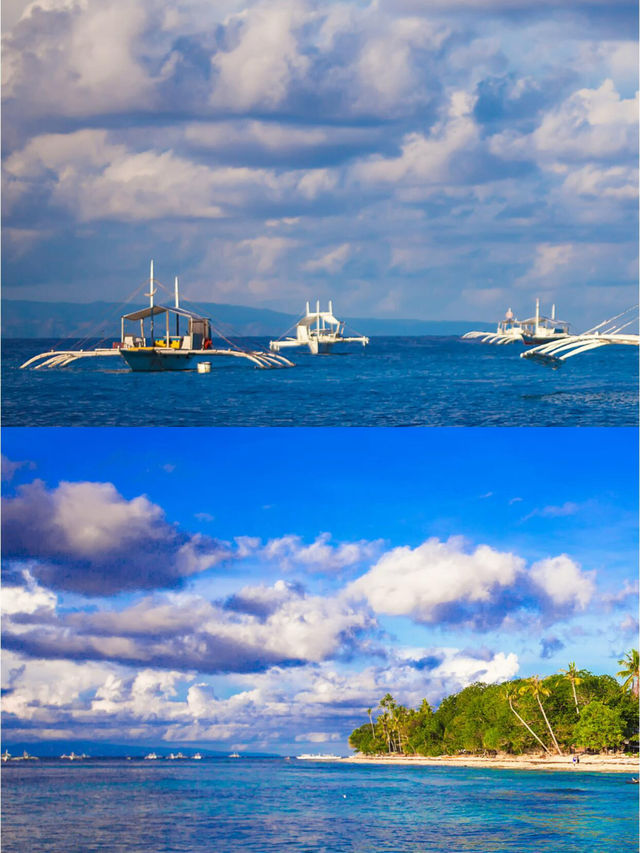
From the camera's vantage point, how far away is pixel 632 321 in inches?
706

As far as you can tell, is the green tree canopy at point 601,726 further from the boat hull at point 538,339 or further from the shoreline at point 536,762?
the boat hull at point 538,339

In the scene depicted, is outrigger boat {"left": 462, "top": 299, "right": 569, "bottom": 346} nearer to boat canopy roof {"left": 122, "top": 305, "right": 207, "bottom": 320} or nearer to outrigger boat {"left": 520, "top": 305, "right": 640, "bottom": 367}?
outrigger boat {"left": 520, "top": 305, "right": 640, "bottom": 367}

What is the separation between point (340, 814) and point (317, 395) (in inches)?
515

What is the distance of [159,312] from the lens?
2323 centimetres

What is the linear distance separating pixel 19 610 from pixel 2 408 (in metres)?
11.0

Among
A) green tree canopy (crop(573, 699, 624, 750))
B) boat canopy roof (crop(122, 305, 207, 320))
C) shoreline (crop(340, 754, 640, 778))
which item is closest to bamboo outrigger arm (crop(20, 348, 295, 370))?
boat canopy roof (crop(122, 305, 207, 320))

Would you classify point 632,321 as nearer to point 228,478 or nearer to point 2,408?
point 228,478

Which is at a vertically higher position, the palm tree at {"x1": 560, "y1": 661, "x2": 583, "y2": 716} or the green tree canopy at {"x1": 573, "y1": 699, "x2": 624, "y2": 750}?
the palm tree at {"x1": 560, "y1": 661, "x2": 583, "y2": 716}

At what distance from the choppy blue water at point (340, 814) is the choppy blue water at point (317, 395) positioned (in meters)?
7.37

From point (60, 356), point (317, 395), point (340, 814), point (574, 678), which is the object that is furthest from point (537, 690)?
point (60, 356)

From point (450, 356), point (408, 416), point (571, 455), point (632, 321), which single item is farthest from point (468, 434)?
point (450, 356)

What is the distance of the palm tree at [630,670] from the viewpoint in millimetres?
20391

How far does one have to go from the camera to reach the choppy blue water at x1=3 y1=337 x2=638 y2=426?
23328 mm

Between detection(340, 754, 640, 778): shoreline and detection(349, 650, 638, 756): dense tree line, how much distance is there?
32cm
